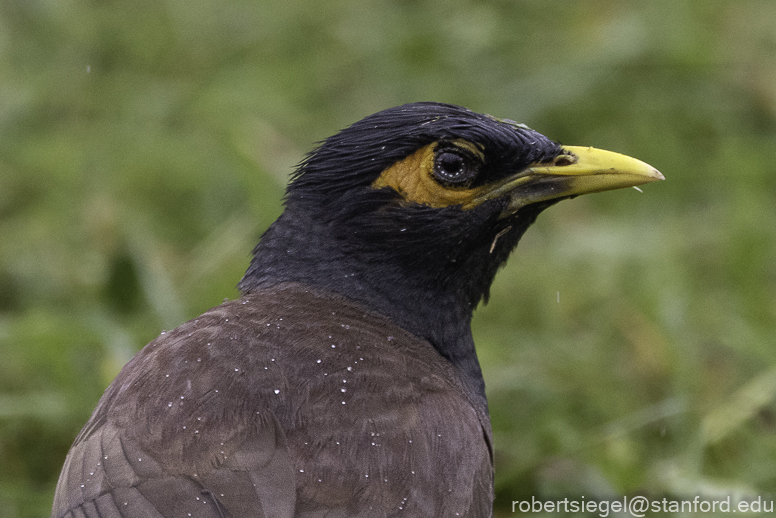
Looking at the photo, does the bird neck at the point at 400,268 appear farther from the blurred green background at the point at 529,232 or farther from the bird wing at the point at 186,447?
the blurred green background at the point at 529,232

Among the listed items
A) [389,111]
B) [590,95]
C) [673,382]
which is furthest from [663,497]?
[590,95]

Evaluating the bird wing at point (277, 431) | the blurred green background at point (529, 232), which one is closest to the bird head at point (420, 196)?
the bird wing at point (277, 431)

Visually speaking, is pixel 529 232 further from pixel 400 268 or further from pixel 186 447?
pixel 186 447

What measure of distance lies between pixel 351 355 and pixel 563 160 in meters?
1.04

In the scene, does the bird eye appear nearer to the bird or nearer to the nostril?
the bird

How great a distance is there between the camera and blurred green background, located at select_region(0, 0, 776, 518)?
14.5ft

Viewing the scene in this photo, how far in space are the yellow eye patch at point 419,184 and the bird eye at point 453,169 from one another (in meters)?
0.02

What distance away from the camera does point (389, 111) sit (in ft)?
11.7

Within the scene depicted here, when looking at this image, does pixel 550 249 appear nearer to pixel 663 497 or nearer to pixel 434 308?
pixel 663 497

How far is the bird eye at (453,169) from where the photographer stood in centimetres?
341

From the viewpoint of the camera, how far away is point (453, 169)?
3.43 metres

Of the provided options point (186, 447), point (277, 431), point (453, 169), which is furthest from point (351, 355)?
point (453, 169)

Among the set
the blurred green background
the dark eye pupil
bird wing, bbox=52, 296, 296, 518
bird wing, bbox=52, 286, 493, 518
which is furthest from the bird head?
the blurred green background

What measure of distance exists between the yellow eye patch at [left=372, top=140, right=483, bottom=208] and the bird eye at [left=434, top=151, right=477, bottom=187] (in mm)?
17
